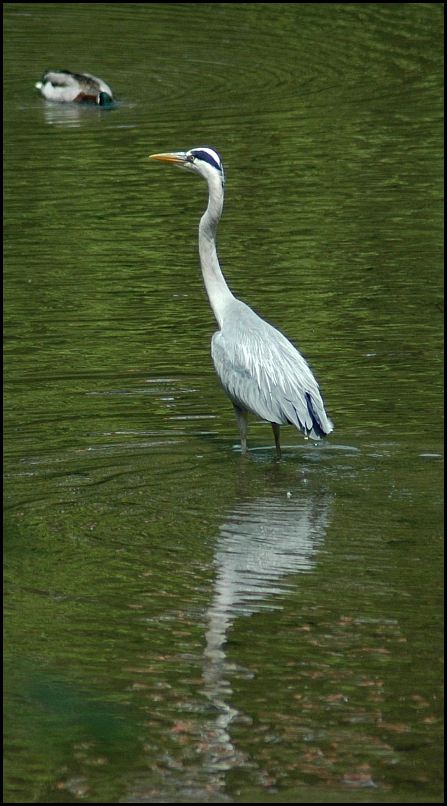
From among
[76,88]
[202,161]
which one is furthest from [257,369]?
[76,88]

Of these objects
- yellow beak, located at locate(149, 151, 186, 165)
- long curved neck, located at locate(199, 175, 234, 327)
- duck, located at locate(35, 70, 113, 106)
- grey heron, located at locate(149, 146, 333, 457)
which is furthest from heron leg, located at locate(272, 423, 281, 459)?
duck, located at locate(35, 70, 113, 106)

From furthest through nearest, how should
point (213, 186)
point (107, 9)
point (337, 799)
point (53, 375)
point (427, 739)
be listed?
point (107, 9) → point (53, 375) → point (213, 186) → point (427, 739) → point (337, 799)

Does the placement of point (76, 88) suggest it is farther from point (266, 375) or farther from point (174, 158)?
point (266, 375)

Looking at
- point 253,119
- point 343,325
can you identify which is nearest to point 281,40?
point 253,119

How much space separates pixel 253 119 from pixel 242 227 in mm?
3195

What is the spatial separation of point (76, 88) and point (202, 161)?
8.19 meters

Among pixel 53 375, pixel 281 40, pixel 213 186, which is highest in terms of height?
pixel 281 40

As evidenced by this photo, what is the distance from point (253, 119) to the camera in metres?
18.5

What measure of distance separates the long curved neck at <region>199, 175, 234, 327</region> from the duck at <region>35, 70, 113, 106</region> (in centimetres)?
814

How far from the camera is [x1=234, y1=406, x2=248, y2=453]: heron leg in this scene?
10458mm

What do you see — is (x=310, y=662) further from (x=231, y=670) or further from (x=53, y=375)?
(x=53, y=375)

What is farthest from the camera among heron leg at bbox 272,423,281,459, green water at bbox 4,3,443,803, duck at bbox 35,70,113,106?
duck at bbox 35,70,113,106

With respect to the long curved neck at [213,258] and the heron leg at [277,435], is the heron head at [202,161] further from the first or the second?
the heron leg at [277,435]

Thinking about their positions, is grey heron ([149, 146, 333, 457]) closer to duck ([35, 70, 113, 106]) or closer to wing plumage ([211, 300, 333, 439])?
wing plumage ([211, 300, 333, 439])
